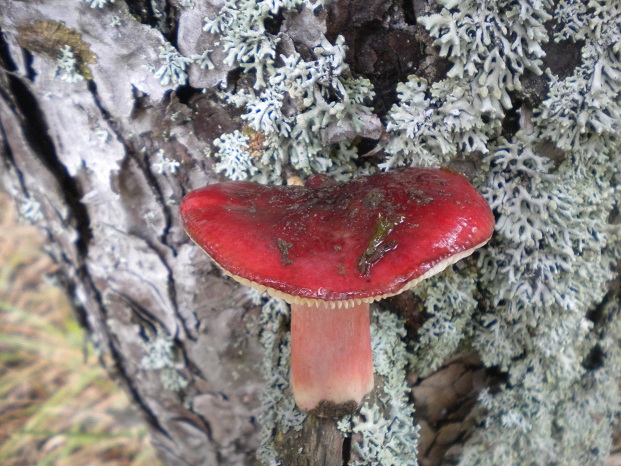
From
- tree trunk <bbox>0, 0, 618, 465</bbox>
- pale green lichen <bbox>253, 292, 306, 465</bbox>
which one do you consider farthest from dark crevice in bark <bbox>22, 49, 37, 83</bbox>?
pale green lichen <bbox>253, 292, 306, 465</bbox>

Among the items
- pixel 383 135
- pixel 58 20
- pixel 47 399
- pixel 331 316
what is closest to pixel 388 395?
pixel 331 316

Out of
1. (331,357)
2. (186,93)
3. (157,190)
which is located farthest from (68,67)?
(331,357)

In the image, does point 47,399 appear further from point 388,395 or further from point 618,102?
point 618,102

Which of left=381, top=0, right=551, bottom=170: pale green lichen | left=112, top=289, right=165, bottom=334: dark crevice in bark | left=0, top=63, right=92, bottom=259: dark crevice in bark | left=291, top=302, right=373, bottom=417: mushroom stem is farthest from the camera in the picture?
left=112, top=289, right=165, bottom=334: dark crevice in bark

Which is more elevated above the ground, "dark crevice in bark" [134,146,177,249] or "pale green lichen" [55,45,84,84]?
"pale green lichen" [55,45,84,84]

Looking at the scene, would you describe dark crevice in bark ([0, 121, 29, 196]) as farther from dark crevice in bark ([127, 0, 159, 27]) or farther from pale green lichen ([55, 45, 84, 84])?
dark crevice in bark ([127, 0, 159, 27])

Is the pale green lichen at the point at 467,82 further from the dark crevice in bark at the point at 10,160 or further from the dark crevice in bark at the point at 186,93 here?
the dark crevice in bark at the point at 10,160

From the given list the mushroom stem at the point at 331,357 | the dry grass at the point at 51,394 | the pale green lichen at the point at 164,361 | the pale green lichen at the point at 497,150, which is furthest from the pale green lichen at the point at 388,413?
the dry grass at the point at 51,394
